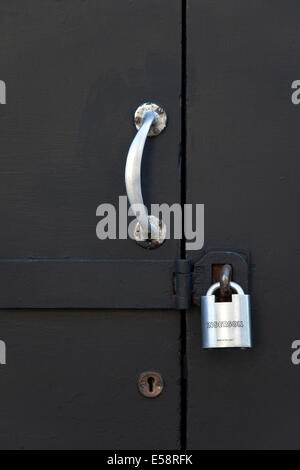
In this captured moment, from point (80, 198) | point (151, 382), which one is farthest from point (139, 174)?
point (151, 382)

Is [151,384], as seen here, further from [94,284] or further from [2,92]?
[2,92]

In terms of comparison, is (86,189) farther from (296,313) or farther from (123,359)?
(296,313)

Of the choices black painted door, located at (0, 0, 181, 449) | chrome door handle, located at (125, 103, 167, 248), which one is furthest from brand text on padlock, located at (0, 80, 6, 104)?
chrome door handle, located at (125, 103, 167, 248)

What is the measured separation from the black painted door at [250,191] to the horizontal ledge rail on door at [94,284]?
2.6 inches

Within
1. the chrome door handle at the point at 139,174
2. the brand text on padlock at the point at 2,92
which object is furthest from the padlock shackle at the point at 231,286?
the brand text on padlock at the point at 2,92

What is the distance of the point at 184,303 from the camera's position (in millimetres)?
1091

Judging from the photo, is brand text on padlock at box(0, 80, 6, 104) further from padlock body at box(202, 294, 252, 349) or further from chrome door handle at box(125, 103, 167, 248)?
padlock body at box(202, 294, 252, 349)

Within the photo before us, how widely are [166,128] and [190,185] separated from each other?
4.6 inches

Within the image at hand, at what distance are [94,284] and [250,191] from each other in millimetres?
344

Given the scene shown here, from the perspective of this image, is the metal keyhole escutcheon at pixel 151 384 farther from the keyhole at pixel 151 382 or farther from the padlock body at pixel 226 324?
the padlock body at pixel 226 324

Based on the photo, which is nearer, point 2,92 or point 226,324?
point 226,324

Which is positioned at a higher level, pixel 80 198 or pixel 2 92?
pixel 2 92

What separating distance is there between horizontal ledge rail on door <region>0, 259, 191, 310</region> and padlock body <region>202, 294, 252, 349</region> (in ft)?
0.19

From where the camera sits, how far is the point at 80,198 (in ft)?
Answer: 3.72
